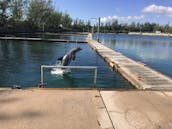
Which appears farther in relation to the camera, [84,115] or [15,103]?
[15,103]

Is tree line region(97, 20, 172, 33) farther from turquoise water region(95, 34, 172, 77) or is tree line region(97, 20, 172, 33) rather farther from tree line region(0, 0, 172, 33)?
turquoise water region(95, 34, 172, 77)

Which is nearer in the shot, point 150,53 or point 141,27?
point 150,53

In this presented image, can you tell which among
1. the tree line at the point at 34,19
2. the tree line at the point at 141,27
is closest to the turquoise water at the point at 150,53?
the tree line at the point at 34,19

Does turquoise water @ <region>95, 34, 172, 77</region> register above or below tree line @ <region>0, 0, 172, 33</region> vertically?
below

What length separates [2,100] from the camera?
6309 millimetres

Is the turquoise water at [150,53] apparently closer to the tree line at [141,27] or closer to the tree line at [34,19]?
the tree line at [34,19]

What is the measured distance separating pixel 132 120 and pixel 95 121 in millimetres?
839

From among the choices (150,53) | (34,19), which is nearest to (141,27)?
(34,19)

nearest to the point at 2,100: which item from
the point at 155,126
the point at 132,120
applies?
the point at 132,120

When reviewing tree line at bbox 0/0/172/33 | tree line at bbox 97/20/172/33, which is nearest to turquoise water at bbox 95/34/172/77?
tree line at bbox 0/0/172/33

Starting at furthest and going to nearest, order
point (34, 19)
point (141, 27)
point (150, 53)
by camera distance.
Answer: point (141, 27) < point (34, 19) < point (150, 53)

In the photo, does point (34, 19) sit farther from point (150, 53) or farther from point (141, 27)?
point (141, 27)

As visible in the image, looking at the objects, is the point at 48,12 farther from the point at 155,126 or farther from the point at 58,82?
the point at 155,126

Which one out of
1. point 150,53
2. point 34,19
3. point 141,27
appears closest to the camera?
point 150,53
